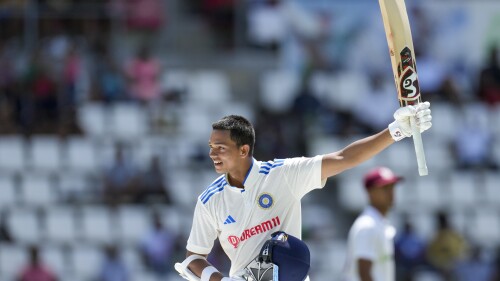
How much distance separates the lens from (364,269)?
296 inches

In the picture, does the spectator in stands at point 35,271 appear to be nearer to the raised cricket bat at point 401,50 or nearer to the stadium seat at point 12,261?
the stadium seat at point 12,261

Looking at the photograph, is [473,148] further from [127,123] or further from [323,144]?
[127,123]

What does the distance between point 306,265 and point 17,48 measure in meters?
9.96

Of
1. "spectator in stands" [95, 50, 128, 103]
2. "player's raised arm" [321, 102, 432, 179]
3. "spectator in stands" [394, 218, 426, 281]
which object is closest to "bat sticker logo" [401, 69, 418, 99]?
"player's raised arm" [321, 102, 432, 179]

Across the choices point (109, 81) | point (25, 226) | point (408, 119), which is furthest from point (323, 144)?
point (408, 119)

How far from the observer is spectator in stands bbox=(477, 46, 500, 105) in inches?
603

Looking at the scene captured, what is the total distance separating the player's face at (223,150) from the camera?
621 cm

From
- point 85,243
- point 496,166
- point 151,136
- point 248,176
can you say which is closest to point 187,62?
point 151,136

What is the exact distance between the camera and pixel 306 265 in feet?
19.8

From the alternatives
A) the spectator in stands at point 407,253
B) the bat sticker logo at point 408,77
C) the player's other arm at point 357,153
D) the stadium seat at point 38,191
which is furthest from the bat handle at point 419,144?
the stadium seat at point 38,191

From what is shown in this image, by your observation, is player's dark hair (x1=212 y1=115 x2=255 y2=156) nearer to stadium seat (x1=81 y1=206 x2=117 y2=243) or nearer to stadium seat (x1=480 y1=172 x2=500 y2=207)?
stadium seat (x1=81 y1=206 x2=117 y2=243)

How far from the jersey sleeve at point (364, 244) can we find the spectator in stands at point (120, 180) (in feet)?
21.1

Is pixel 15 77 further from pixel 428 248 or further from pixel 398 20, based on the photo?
pixel 398 20

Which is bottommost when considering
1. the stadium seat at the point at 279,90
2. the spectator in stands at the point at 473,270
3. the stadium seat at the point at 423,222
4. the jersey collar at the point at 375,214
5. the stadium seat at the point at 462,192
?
the spectator in stands at the point at 473,270
